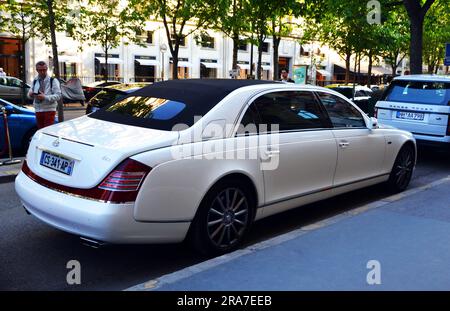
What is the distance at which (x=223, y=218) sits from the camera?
14.4 feet

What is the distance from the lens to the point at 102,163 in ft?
12.4

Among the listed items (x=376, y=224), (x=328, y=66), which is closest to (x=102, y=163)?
(x=376, y=224)

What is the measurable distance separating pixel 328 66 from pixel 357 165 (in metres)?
53.4

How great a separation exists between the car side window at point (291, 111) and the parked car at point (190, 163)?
1cm

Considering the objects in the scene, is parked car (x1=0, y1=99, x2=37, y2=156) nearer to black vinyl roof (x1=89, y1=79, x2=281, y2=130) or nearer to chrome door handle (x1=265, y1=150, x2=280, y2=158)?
black vinyl roof (x1=89, y1=79, x2=281, y2=130)

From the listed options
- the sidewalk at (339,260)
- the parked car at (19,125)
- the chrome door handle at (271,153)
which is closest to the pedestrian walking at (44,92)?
the parked car at (19,125)

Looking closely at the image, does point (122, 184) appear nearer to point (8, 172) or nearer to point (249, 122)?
point (249, 122)

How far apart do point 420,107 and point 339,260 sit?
238 inches

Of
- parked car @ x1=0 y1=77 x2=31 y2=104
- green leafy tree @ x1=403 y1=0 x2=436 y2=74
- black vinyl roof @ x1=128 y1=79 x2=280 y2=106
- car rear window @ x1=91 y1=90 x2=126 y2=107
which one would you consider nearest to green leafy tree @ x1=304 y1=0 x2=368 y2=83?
green leafy tree @ x1=403 y1=0 x2=436 y2=74

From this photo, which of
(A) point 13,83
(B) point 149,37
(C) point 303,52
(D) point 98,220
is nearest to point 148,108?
(D) point 98,220

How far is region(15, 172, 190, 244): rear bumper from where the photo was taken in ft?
12.2

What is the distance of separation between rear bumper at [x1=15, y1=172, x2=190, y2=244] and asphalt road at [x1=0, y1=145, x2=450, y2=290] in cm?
39

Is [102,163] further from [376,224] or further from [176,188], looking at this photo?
[376,224]

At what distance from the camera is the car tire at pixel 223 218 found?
4.22 metres
